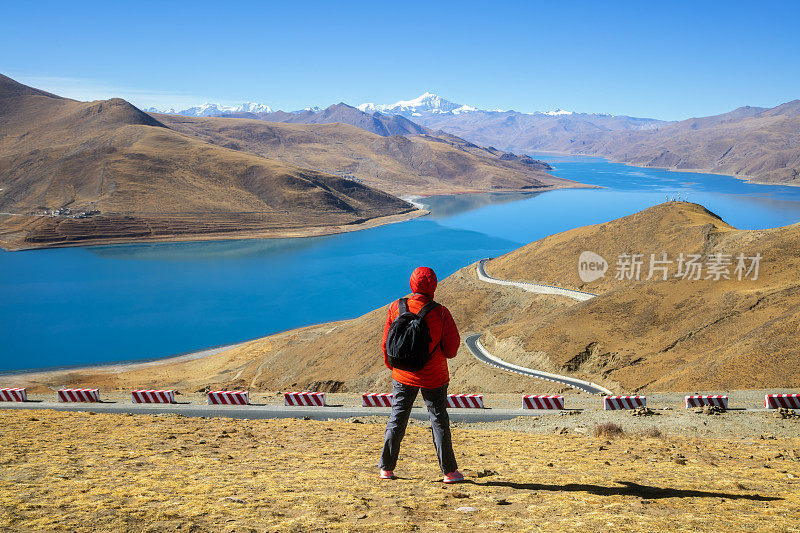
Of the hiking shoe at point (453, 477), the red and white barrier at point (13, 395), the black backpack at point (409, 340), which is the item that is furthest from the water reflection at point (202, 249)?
the black backpack at point (409, 340)

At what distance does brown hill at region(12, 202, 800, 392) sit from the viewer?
957 inches

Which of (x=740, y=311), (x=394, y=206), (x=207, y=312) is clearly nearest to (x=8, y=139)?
(x=394, y=206)

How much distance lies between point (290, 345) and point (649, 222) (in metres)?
36.9

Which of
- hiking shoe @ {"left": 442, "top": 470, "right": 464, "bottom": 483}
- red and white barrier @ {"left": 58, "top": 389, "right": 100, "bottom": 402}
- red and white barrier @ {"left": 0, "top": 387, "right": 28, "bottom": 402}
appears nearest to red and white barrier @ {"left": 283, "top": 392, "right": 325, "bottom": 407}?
red and white barrier @ {"left": 58, "top": 389, "right": 100, "bottom": 402}

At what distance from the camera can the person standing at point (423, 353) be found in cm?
702

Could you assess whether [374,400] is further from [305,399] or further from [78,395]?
[78,395]

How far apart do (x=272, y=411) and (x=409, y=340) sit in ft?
46.3

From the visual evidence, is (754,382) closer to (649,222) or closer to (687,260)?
(687,260)

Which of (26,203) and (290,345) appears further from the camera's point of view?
(26,203)

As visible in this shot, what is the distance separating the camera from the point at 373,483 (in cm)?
783

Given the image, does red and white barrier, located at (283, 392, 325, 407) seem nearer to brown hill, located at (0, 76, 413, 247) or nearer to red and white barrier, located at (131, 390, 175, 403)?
red and white barrier, located at (131, 390, 175, 403)

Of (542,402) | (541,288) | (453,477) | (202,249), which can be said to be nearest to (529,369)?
(542,402)

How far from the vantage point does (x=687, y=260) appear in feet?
138

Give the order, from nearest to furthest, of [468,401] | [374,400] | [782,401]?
[782,401]
[468,401]
[374,400]
